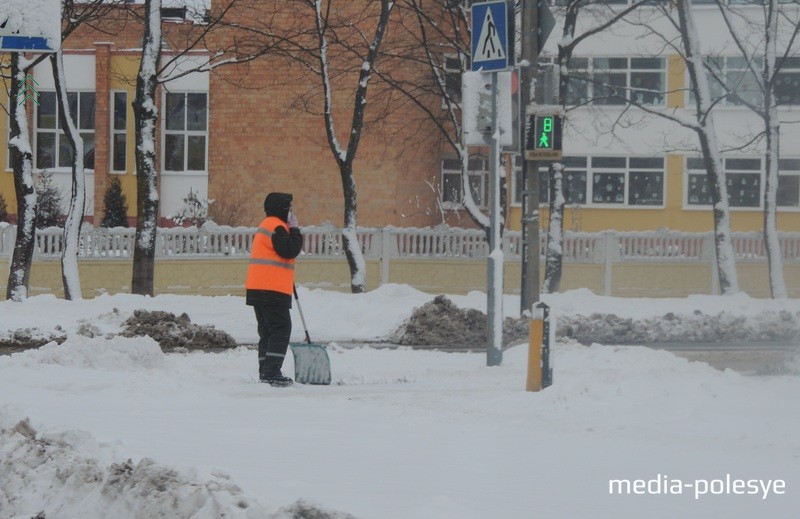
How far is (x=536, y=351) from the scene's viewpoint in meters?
10.9

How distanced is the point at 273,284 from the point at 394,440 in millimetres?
4201

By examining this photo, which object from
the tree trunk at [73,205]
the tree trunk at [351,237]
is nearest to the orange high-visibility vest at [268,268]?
the tree trunk at [73,205]

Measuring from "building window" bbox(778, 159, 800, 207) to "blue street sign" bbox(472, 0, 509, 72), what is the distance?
87.4 feet

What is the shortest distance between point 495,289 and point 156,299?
33.4 ft

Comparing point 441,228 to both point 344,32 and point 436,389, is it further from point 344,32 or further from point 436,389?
point 436,389

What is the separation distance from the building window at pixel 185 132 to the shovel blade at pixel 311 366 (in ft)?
83.8

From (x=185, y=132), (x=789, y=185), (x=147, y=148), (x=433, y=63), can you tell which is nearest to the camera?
(x=147, y=148)

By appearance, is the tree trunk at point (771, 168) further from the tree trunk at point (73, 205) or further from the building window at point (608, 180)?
the tree trunk at point (73, 205)

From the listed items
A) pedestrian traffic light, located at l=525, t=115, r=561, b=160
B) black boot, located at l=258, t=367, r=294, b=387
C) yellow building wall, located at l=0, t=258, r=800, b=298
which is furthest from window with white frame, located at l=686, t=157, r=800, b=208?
black boot, located at l=258, t=367, r=294, b=387

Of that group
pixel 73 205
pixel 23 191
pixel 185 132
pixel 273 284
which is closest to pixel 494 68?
pixel 273 284

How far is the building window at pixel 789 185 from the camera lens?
3825cm

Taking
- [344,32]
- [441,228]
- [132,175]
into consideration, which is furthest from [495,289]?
[132,175]

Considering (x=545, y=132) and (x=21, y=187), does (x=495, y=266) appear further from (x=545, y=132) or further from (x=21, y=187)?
(x=21, y=187)

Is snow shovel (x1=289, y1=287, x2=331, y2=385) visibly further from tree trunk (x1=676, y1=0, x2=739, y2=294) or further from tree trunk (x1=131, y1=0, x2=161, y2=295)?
tree trunk (x1=676, y1=0, x2=739, y2=294)
